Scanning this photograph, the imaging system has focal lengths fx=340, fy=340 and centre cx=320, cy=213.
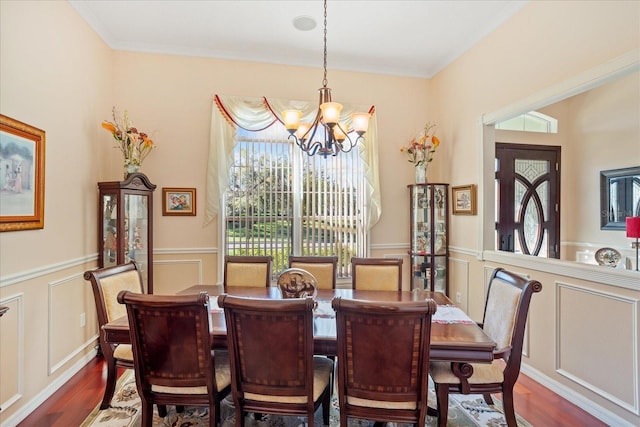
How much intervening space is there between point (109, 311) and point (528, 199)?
4.44 metres

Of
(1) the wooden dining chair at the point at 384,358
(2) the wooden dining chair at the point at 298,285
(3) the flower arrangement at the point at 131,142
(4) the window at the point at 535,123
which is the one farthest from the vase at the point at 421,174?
(3) the flower arrangement at the point at 131,142

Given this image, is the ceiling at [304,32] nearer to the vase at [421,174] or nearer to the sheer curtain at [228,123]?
the sheer curtain at [228,123]

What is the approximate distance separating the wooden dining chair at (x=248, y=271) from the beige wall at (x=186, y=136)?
0.91m

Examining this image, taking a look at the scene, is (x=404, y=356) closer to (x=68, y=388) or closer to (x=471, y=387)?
(x=471, y=387)

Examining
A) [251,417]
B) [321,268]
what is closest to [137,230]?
[321,268]

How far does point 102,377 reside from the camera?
286 centimetres

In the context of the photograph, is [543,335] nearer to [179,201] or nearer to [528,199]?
[528,199]

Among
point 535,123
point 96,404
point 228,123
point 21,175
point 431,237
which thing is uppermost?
point 535,123

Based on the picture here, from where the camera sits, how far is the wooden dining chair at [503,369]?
1.88m

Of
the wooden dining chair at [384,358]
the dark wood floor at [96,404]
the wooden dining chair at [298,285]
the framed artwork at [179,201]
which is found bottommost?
the dark wood floor at [96,404]

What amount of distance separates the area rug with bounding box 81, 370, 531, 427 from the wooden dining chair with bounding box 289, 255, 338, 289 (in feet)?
3.03

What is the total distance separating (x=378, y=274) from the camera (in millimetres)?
2939

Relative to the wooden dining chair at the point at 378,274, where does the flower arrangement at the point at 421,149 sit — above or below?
above

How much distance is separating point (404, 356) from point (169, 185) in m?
3.17
